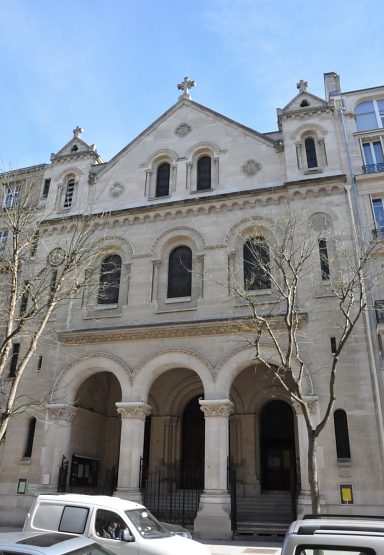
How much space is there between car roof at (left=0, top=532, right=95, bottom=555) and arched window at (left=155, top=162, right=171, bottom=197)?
62.4 feet

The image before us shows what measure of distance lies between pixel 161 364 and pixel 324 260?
25.8 feet

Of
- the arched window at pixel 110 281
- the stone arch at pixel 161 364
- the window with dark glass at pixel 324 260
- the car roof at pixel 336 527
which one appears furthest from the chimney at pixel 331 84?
the car roof at pixel 336 527

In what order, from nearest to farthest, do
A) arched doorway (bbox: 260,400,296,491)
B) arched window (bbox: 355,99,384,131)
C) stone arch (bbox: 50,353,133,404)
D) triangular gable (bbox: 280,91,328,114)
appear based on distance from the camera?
stone arch (bbox: 50,353,133,404), arched doorway (bbox: 260,400,296,491), arched window (bbox: 355,99,384,131), triangular gable (bbox: 280,91,328,114)

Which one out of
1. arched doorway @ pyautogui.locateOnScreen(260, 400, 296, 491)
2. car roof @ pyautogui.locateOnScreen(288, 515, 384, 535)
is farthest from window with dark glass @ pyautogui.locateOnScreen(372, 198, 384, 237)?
car roof @ pyautogui.locateOnScreen(288, 515, 384, 535)

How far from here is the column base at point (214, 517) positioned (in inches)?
639

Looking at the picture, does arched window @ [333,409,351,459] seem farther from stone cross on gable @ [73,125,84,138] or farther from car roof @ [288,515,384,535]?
stone cross on gable @ [73,125,84,138]

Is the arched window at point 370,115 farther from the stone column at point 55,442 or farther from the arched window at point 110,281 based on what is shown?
the stone column at point 55,442

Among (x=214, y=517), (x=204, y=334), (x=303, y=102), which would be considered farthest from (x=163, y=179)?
(x=214, y=517)

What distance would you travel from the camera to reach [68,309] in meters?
22.3

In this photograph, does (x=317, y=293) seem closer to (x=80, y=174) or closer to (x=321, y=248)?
(x=321, y=248)

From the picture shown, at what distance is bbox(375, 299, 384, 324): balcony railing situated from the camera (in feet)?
58.5

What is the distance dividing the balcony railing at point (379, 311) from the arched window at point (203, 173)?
962 cm

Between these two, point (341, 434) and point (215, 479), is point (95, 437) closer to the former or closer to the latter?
point (215, 479)

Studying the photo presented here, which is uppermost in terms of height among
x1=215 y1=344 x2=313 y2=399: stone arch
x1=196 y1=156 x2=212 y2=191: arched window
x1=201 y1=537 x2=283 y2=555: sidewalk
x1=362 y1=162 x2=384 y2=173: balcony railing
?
x1=196 y1=156 x2=212 y2=191: arched window
